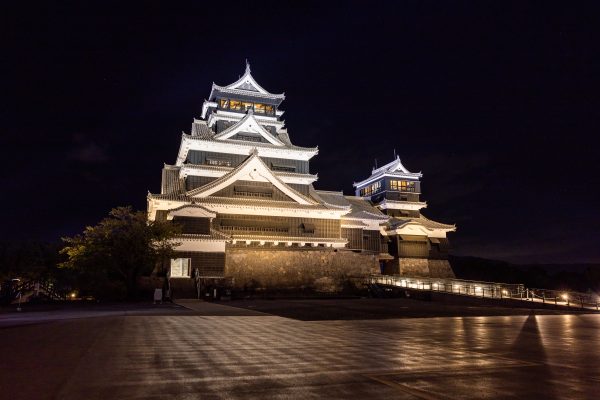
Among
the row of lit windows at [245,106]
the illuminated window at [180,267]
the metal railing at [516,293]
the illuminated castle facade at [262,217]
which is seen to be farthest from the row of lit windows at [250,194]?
the metal railing at [516,293]

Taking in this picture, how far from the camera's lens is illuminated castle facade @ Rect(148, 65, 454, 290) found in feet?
96.7

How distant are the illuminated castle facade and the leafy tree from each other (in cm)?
269

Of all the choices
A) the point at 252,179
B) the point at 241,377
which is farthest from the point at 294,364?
the point at 252,179

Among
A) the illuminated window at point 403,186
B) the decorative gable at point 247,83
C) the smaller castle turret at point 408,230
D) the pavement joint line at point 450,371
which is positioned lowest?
the pavement joint line at point 450,371

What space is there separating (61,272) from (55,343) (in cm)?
3706

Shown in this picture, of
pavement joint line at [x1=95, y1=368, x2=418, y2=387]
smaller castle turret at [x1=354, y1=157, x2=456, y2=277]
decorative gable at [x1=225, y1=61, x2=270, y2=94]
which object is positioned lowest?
pavement joint line at [x1=95, y1=368, x2=418, y2=387]

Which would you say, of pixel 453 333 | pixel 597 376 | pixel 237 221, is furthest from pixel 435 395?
pixel 237 221

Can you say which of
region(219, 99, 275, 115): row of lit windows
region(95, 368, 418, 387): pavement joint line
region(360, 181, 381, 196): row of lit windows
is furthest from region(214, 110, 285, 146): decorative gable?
region(95, 368, 418, 387): pavement joint line

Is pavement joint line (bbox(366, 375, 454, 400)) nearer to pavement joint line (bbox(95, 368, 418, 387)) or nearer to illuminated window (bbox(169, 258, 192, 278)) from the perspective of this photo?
pavement joint line (bbox(95, 368, 418, 387))

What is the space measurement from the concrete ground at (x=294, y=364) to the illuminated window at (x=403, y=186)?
36903 mm

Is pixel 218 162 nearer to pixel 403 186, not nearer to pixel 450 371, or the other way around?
pixel 403 186

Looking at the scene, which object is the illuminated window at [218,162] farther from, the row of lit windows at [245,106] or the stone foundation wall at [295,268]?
the stone foundation wall at [295,268]

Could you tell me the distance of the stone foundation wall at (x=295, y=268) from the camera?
99.8 ft

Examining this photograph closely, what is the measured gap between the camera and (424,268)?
134 ft
